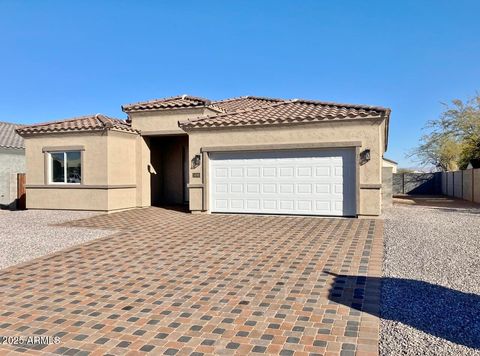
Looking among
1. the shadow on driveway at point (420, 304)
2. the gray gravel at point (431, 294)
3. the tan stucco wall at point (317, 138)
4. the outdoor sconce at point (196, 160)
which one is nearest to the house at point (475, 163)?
the tan stucco wall at point (317, 138)

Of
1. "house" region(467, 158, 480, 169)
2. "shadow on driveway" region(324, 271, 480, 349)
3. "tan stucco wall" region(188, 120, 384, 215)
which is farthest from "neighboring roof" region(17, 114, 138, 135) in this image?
"house" region(467, 158, 480, 169)

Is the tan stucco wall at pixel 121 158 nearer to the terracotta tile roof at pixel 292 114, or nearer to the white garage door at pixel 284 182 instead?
the terracotta tile roof at pixel 292 114

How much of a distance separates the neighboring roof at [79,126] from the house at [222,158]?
45 millimetres

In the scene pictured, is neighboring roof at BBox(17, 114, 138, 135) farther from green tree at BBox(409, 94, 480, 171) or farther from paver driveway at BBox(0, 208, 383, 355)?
green tree at BBox(409, 94, 480, 171)

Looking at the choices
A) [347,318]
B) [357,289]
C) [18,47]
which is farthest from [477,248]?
[18,47]

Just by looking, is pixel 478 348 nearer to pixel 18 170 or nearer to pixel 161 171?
pixel 161 171

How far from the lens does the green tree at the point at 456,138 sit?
32031 mm

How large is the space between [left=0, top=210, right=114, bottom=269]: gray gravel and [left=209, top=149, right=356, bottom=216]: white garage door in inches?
212

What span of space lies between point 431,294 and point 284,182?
928cm

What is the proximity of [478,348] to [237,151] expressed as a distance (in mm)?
12042

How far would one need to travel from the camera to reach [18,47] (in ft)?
59.6

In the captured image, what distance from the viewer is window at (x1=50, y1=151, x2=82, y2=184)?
17.3 meters

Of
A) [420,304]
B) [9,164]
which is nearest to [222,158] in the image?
[420,304]

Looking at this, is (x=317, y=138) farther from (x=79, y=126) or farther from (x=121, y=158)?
(x=79, y=126)
